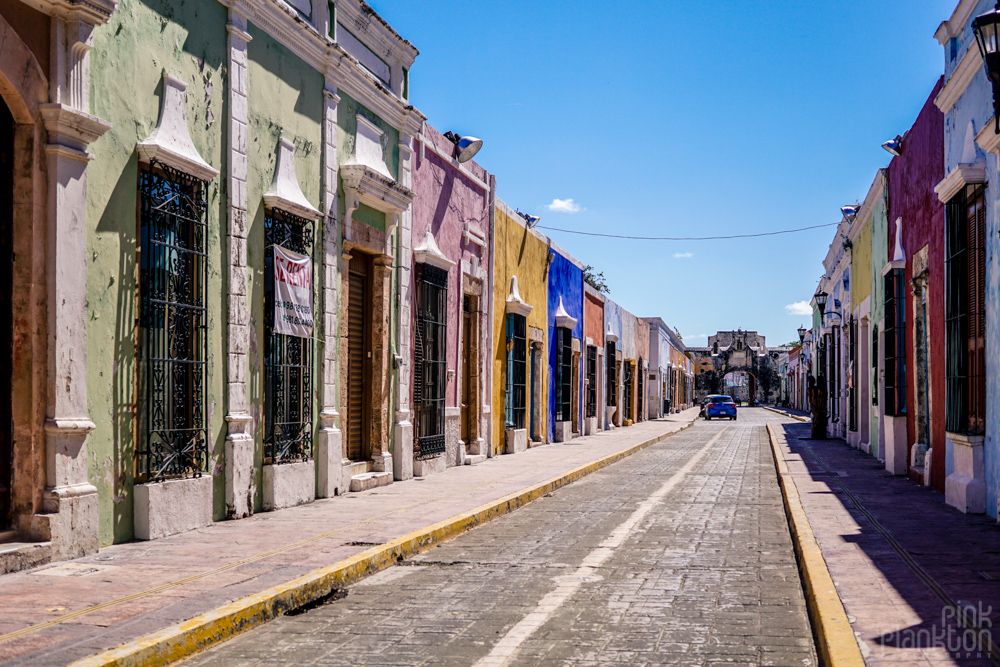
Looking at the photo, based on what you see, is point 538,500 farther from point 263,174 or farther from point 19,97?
point 19,97

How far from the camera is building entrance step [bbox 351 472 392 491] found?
39.5ft

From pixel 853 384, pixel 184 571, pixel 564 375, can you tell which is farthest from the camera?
pixel 564 375

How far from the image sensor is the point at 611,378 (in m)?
35.4

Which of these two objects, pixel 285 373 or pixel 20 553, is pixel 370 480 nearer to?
pixel 285 373

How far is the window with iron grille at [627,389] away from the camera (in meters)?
39.0

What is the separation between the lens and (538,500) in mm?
12375

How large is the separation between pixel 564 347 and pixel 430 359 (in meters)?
11.6

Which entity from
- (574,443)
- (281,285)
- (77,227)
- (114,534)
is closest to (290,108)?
(281,285)

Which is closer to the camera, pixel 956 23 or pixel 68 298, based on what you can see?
pixel 68 298

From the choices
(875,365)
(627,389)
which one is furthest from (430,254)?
(627,389)

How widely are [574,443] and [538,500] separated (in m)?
12.4

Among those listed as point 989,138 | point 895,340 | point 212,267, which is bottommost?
point 895,340

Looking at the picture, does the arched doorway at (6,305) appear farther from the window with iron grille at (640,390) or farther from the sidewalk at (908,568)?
the window with iron grille at (640,390)

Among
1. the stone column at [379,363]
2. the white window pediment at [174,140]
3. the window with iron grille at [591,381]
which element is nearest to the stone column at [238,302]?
the white window pediment at [174,140]
